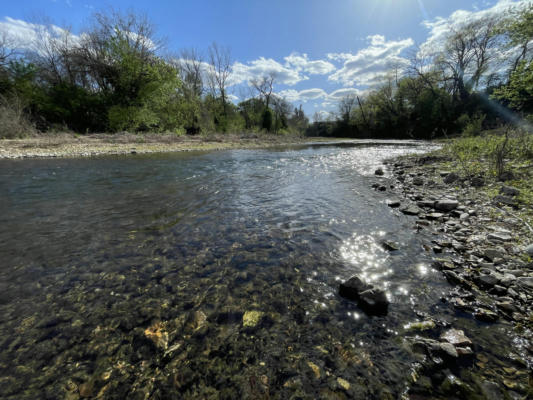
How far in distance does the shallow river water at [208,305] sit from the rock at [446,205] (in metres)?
0.92

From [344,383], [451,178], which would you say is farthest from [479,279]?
[451,178]

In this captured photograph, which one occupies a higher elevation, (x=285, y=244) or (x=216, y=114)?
(x=216, y=114)

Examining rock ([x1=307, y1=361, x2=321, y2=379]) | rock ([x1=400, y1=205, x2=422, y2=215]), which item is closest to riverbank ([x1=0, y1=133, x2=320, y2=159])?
rock ([x1=400, y1=205, x2=422, y2=215])

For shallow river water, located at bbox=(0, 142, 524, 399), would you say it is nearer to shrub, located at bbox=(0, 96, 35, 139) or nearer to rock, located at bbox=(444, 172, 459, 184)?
rock, located at bbox=(444, 172, 459, 184)

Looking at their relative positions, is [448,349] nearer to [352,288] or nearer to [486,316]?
[486,316]

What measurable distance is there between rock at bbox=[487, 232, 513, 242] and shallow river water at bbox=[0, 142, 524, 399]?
0.91m

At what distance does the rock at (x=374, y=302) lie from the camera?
2152 mm

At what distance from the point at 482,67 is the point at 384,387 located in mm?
55989

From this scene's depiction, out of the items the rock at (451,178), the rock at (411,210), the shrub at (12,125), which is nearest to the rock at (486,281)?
the rock at (411,210)

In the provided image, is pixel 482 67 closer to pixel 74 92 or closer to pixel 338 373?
pixel 338 373

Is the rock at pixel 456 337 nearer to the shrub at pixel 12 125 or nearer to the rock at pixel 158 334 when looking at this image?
the rock at pixel 158 334

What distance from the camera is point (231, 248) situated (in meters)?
3.39

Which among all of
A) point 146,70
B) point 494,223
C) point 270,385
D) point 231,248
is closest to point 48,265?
point 231,248

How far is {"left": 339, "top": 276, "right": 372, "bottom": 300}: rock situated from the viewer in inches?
92.4
